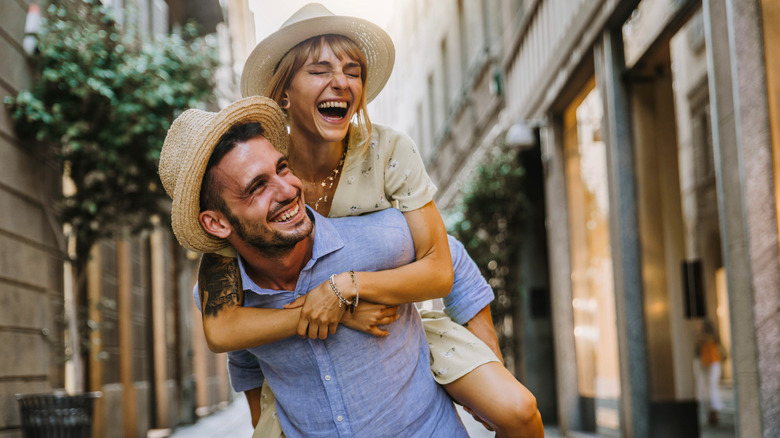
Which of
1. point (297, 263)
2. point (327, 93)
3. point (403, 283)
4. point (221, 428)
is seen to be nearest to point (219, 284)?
point (297, 263)

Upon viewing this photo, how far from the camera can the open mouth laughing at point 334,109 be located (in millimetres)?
2303

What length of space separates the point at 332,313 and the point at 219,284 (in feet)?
0.99

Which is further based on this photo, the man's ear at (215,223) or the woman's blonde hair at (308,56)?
the woman's blonde hair at (308,56)

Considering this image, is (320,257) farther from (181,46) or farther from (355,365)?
(181,46)

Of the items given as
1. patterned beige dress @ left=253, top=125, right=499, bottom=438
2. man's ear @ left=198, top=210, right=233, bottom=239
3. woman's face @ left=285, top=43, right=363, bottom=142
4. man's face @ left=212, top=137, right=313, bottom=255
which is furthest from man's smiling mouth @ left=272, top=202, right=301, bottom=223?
patterned beige dress @ left=253, top=125, right=499, bottom=438

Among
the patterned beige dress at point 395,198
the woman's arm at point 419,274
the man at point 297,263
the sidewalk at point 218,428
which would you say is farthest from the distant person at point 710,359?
the man at point 297,263

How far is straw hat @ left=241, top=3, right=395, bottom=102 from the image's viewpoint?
7.63ft

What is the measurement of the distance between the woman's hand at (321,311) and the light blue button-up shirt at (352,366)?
0.07 meters

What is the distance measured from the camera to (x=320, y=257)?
2168 millimetres

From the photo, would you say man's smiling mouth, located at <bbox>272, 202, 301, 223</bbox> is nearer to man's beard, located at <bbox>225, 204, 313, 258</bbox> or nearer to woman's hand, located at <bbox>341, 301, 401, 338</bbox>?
man's beard, located at <bbox>225, 204, 313, 258</bbox>

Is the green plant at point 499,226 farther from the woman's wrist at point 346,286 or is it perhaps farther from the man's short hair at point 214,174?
the man's short hair at point 214,174

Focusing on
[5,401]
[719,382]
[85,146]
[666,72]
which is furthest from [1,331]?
[719,382]

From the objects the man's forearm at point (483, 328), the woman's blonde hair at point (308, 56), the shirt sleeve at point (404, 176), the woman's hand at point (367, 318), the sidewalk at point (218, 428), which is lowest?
the sidewalk at point (218, 428)

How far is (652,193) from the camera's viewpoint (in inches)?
327
